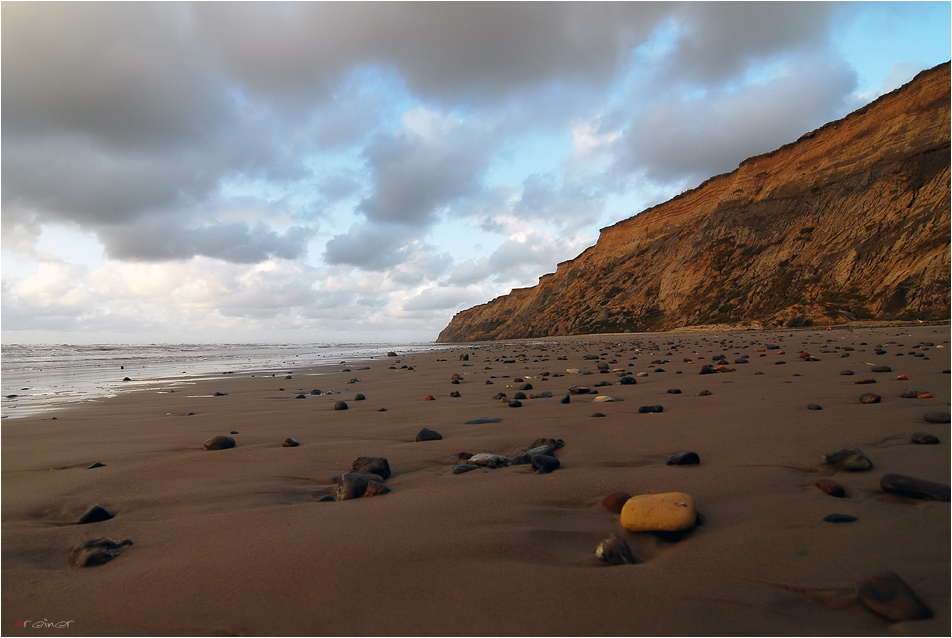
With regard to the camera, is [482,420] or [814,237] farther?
[814,237]

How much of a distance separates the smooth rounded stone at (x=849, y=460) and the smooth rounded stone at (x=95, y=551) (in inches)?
119

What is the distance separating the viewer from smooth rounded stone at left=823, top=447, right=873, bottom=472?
2223 mm

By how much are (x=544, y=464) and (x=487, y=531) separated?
879mm

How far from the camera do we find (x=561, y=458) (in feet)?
9.21

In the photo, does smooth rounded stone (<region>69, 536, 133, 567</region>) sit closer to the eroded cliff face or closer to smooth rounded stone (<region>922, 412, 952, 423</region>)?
smooth rounded stone (<region>922, 412, 952, 423</region>)

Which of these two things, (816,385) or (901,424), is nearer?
(901,424)

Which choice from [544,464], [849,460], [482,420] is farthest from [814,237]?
[544,464]

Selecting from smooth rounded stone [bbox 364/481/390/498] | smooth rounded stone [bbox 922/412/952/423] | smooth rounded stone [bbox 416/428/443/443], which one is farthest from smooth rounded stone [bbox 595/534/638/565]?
smooth rounded stone [bbox 922/412/952/423]

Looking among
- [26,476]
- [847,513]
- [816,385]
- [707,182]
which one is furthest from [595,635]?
[707,182]

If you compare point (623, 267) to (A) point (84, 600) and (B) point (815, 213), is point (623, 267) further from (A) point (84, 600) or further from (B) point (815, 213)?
(A) point (84, 600)

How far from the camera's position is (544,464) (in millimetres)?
2555

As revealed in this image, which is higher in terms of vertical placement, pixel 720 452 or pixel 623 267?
pixel 623 267

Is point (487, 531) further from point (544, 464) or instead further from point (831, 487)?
point (831, 487)

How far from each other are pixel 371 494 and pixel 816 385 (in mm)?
4959
